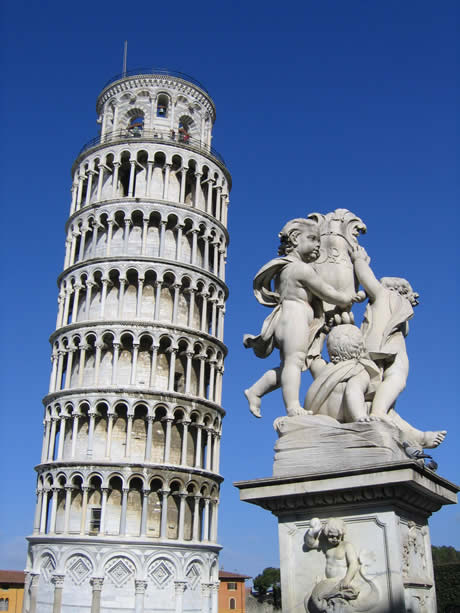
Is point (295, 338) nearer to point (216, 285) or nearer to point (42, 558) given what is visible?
point (42, 558)

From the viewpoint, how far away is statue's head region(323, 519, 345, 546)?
16.3 feet

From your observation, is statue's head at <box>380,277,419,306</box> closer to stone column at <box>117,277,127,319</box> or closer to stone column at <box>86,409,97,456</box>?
stone column at <box>86,409,97,456</box>

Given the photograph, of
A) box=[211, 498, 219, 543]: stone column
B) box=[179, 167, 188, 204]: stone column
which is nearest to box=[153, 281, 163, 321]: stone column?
box=[179, 167, 188, 204]: stone column

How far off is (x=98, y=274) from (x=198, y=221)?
7097 mm

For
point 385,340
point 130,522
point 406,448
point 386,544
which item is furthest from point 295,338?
point 130,522

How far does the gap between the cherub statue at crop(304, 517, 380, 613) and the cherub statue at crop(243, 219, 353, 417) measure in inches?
38.3

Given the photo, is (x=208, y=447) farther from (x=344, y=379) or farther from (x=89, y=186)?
(x=344, y=379)

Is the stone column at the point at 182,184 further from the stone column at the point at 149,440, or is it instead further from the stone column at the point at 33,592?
the stone column at the point at 33,592

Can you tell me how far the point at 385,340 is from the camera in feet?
19.8

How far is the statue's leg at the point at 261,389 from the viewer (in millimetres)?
6082

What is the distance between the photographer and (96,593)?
36812 mm

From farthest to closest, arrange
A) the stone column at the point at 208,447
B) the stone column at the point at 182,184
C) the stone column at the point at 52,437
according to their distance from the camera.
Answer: the stone column at the point at 182,184 → the stone column at the point at 208,447 → the stone column at the point at 52,437

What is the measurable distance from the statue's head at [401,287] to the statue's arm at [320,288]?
1.76ft

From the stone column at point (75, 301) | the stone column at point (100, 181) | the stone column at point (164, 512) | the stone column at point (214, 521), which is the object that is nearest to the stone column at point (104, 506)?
the stone column at point (164, 512)
